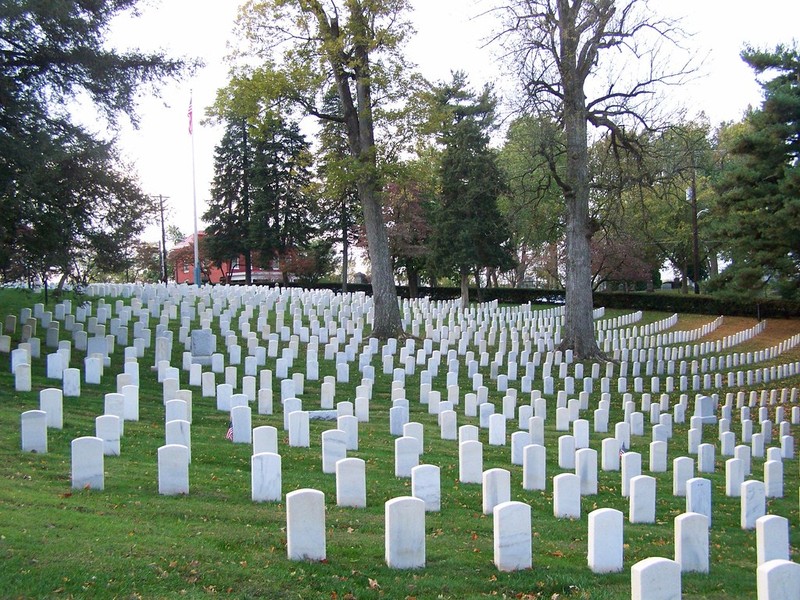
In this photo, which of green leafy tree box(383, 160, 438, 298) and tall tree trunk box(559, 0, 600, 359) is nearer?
tall tree trunk box(559, 0, 600, 359)

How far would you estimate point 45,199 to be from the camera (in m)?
14.2

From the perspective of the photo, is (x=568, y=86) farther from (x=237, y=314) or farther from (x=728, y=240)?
(x=237, y=314)

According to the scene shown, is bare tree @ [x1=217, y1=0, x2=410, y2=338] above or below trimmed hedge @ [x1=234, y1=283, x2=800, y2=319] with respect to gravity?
above

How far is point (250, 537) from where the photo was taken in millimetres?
5895

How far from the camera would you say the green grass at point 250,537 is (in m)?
5.01

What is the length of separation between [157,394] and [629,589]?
961cm

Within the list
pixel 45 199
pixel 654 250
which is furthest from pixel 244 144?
pixel 45 199

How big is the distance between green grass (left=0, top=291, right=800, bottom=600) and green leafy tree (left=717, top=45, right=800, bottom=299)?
16508mm

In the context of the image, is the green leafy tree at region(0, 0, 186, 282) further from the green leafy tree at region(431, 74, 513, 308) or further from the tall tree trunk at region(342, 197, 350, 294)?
the tall tree trunk at region(342, 197, 350, 294)

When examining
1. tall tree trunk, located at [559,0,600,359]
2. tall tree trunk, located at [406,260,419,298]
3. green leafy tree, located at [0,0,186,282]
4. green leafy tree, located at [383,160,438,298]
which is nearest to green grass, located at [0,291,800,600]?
green leafy tree, located at [0,0,186,282]

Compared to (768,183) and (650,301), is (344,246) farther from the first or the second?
(768,183)

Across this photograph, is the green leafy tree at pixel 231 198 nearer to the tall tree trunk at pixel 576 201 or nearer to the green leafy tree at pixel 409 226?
the green leafy tree at pixel 409 226

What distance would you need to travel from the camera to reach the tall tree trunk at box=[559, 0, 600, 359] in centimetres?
2300

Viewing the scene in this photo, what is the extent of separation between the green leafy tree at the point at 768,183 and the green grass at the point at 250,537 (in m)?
16.5
